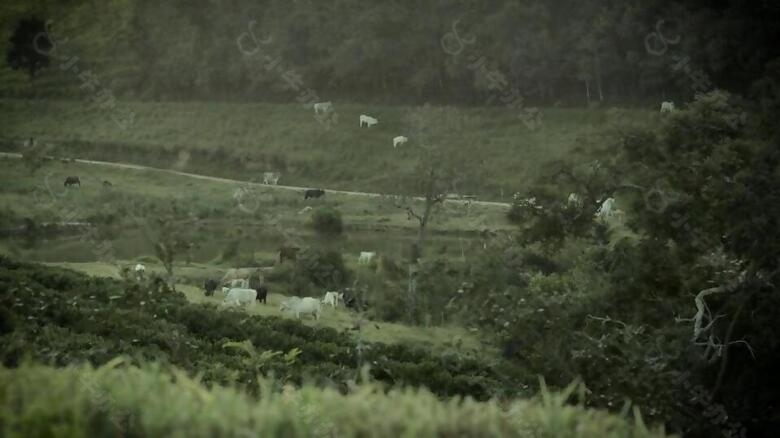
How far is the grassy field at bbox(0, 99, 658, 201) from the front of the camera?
133 feet

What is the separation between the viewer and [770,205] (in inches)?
454

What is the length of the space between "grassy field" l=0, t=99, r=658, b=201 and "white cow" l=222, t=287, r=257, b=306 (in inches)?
722

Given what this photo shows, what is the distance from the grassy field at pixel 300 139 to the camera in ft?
133

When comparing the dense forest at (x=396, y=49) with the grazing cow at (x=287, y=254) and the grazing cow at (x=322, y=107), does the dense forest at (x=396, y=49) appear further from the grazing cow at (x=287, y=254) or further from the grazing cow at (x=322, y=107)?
the grazing cow at (x=287, y=254)

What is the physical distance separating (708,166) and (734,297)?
89.3 inches

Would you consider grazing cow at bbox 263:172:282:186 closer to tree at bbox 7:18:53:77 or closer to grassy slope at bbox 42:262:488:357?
grassy slope at bbox 42:262:488:357

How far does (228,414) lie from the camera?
3.75 metres

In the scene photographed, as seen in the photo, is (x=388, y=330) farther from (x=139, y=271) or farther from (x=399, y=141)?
(x=399, y=141)

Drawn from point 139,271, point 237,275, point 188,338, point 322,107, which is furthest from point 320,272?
point 322,107

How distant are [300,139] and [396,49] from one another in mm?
8961

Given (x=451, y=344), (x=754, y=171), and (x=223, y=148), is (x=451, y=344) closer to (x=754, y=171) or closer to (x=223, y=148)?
(x=754, y=171)

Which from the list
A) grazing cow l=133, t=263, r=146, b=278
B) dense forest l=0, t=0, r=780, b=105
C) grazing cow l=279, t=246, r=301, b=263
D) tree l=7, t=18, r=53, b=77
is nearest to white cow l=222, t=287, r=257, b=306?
grazing cow l=133, t=263, r=146, b=278

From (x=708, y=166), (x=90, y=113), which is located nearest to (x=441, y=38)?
(x=90, y=113)

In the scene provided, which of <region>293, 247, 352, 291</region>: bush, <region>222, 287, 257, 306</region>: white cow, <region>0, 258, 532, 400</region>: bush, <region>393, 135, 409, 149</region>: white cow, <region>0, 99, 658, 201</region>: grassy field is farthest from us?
<region>393, 135, 409, 149</region>: white cow
